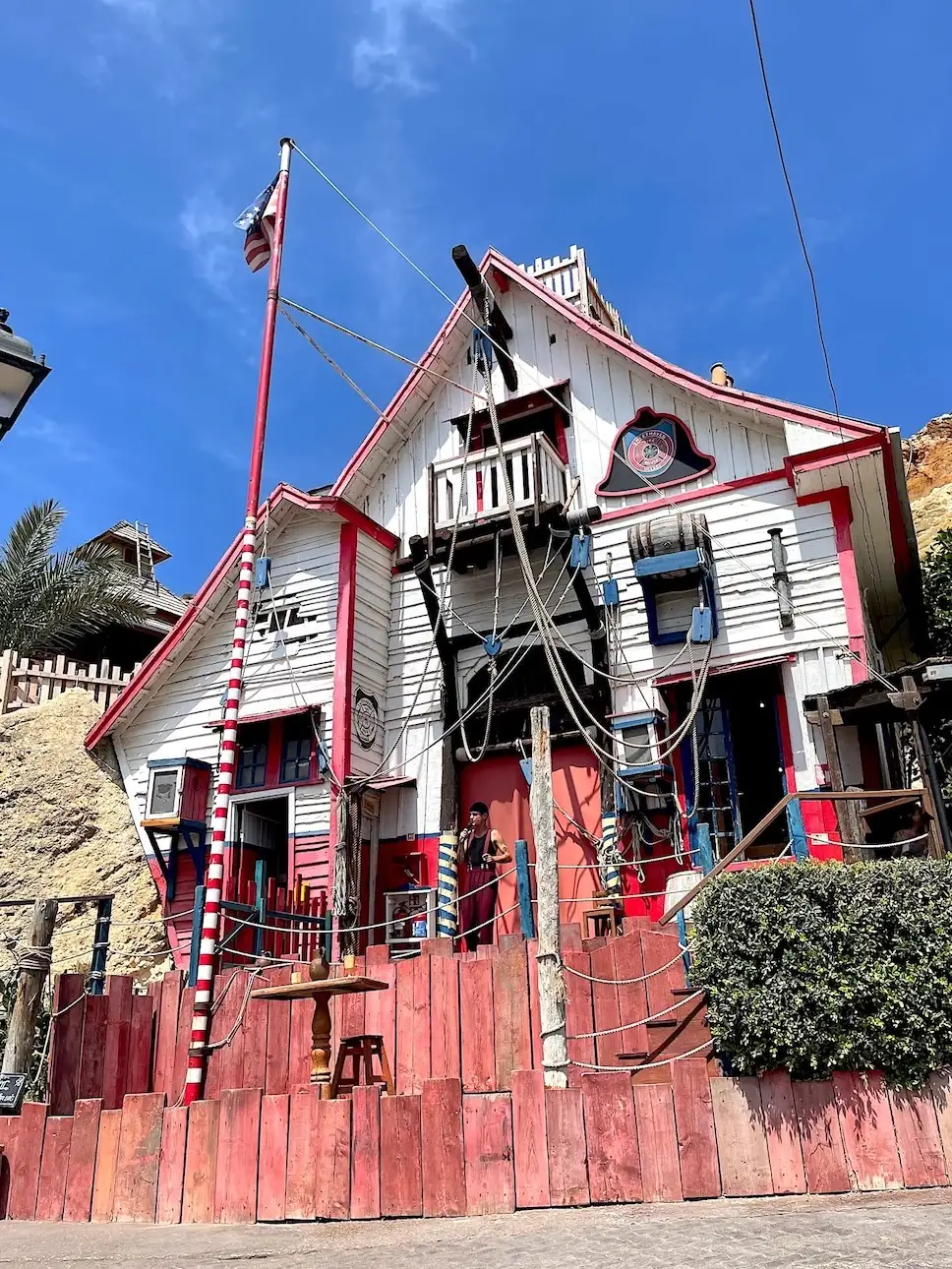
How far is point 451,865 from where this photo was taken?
12305 millimetres

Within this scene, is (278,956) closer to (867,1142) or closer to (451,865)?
(451,865)

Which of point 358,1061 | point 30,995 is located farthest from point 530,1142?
point 30,995

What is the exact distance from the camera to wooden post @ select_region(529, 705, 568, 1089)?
7.62m

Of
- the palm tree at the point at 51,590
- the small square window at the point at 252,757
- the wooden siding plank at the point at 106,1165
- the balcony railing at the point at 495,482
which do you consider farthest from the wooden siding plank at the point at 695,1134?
the palm tree at the point at 51,590

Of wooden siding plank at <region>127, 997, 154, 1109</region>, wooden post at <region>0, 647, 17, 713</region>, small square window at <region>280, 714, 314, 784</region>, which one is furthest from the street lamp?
wooden post at <region>0, 647, 17, 713</region>

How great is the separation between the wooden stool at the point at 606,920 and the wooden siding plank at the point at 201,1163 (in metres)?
4.40

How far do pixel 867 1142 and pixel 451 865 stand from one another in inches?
250

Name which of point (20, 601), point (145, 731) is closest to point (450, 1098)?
point (145, 731)

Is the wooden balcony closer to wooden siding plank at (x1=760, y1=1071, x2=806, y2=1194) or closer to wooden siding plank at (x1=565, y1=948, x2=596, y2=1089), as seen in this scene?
wooden siding plank at (x1=565, y1=948, x2=596, y2=1089)

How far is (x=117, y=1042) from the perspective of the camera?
1024cm

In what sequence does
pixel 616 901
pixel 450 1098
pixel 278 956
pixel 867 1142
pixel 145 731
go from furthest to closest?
pixel 145 731
pixel 278 956
pixel 616 901
pixel 450 1098
pixel 867 1142

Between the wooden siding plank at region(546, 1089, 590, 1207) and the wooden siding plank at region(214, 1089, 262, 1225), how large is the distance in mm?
2102

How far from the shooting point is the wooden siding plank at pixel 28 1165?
812 cm

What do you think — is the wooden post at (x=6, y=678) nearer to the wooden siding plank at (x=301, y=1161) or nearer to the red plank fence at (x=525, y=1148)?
the red plank fence at (x=525, y=1148)
